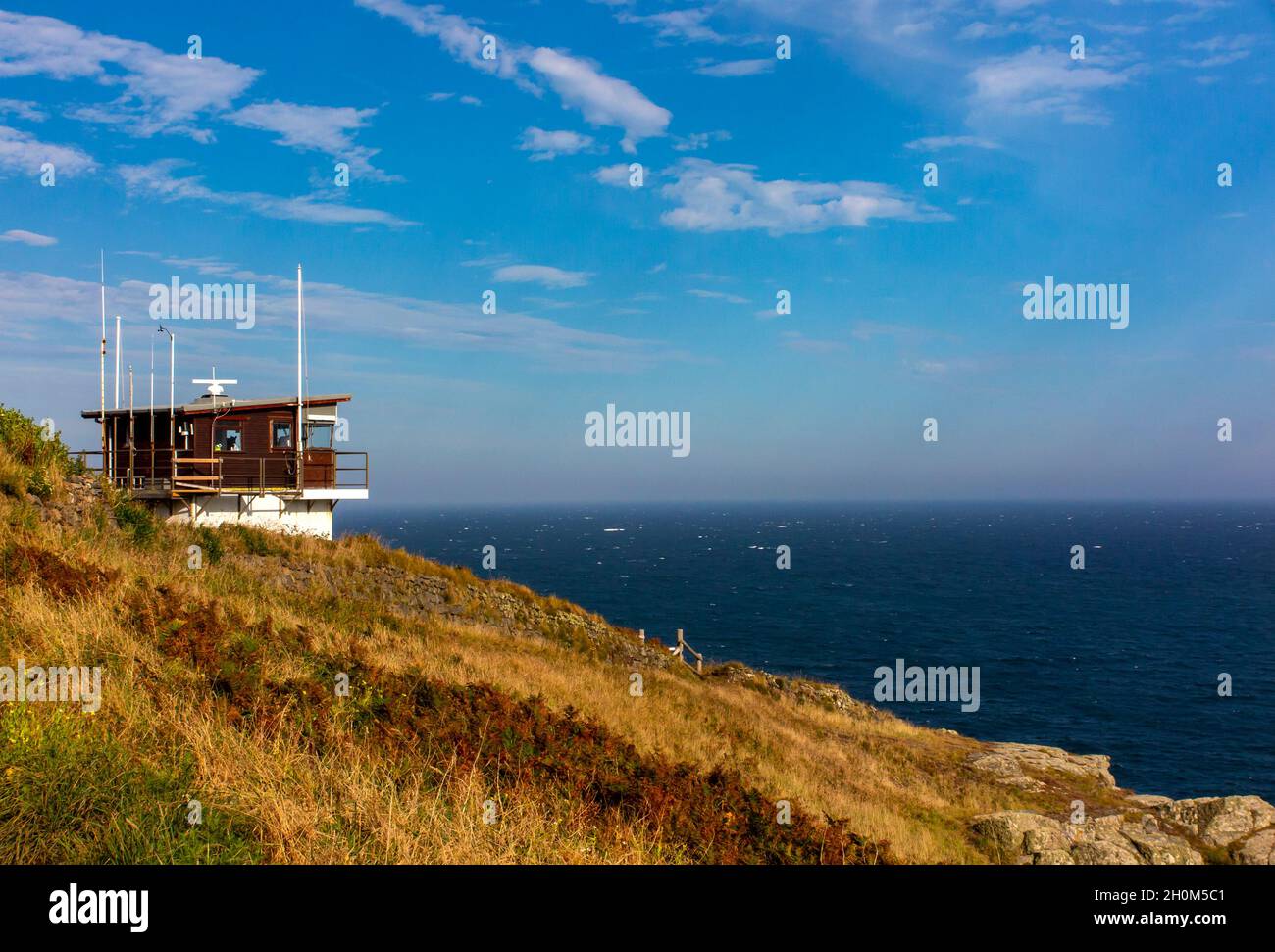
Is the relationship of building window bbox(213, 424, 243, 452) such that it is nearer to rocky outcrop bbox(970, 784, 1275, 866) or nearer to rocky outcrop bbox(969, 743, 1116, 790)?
rocky outcrop bbox(969, 743, 1116, 790)

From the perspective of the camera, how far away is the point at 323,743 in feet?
25.1

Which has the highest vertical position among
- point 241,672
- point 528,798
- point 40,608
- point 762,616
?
point 40,608

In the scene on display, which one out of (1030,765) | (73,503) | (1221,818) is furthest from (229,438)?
(1221,818)

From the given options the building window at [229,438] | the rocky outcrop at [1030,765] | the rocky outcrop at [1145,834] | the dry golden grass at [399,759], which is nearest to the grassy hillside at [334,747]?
the dry golden grass at [399,759]

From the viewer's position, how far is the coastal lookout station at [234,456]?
31.0 metres

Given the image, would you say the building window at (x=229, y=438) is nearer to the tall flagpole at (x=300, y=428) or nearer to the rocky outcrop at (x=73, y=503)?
the tall flagpole at (x=300, y=428)

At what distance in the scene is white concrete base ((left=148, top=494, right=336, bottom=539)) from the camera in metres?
30.4

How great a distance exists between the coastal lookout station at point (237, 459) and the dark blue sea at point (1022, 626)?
3.96m

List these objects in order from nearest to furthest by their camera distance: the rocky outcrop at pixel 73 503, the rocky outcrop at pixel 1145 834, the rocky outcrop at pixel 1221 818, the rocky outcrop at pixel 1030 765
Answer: the rocky outcrop at pixel 1145 834, the rocky outcrop at pixel 73 503, the rocky outcrop at pixel 1221 818, the rocky outcrop at pixel 1030 765

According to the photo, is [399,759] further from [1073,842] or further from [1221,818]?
[1221,818]

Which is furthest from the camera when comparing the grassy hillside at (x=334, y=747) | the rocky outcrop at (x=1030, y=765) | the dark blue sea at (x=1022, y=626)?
the dark blue sea at (x=1022, y=626)

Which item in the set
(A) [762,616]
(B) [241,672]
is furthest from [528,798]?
(A) [762,616]

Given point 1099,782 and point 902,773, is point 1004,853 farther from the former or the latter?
point 1099,782
